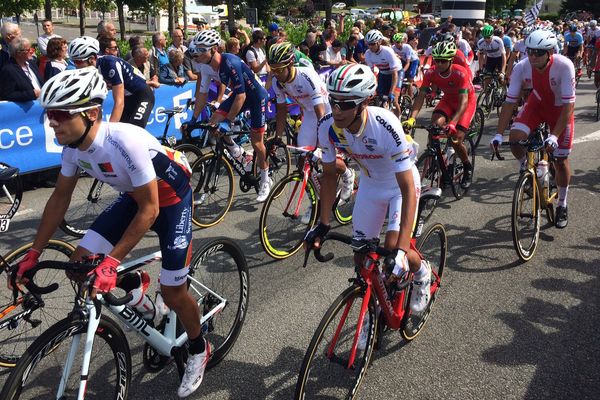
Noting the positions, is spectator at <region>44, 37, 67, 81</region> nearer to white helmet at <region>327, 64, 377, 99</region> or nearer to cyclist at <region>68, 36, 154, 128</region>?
cyclist at <region>68, 36, 154, 128</region>

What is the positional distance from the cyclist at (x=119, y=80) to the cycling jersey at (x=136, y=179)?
2.85m

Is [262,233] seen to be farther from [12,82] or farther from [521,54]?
[521,54]

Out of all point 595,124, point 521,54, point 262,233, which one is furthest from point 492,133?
point 262,233

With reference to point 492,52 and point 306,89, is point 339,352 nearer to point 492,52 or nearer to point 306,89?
point 306,89

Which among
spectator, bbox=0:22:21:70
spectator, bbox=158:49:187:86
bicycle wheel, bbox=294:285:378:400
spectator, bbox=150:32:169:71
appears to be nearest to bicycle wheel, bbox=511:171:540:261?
bicycle wheel, bbox=294:285:378:400

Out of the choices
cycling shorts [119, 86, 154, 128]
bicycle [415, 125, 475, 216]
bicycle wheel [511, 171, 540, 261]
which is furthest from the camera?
cycling shorts [119, 86, 154, 128]

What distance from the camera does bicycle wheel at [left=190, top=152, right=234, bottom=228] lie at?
673cm

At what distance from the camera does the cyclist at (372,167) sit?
3418 mm

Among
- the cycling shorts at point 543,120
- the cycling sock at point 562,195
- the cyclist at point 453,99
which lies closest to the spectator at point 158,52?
the cyclist at point 453,99

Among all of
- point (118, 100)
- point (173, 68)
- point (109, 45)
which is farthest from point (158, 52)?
point (118, 100)

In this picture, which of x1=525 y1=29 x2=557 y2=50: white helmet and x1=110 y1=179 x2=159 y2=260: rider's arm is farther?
x1=525 y1=29 x2=557 y2=50: white helmet

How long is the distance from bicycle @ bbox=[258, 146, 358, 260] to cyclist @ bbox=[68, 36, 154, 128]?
2.06m

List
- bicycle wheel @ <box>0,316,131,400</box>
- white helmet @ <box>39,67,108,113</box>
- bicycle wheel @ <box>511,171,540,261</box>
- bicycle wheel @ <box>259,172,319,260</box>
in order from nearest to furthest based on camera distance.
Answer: bicycle wheel @ <box>0,316,131,400</box>
white helmet @ <box>39,67,108,113</box>
bicycle wheel @ <box>511,171,540,261</box>
bicycle wheel @ <box>259,172,319,260</box>

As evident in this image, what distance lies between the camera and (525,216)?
5.77m
